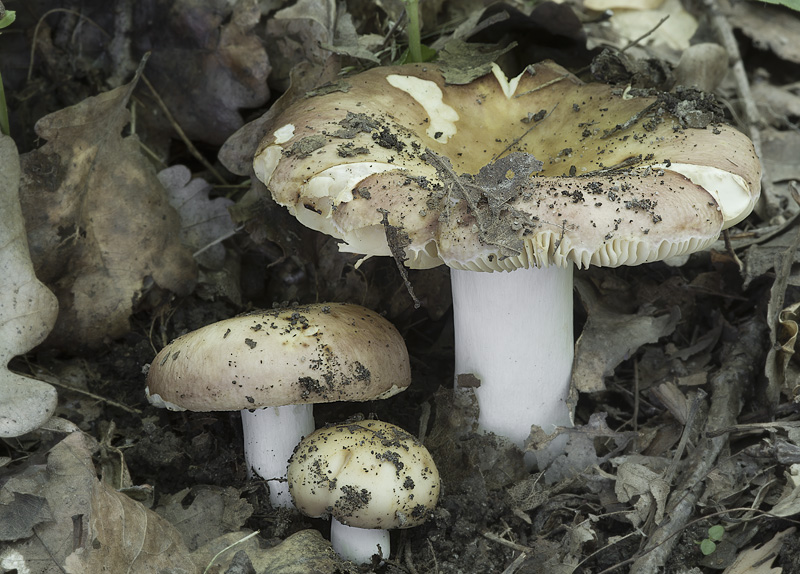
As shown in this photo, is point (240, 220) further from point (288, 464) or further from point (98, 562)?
point (98, 562)

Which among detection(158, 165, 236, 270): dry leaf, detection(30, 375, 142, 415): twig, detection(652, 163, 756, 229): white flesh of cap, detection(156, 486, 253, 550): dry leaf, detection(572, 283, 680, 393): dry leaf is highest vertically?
detection(652, 163, 756, 229): white flesh of cap

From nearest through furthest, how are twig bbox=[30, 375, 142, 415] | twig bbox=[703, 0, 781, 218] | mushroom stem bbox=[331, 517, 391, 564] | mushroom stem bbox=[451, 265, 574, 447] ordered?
mushroom stem bbox=[331, 517, 391, 564] < mushroom stem bbox=[451, 265, 574, 447] < twig bbox=[30, 375, 142, 415] < twig bbox=[703, 0, 781, 218]

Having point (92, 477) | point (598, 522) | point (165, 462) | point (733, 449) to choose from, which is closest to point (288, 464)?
point (165, 462)

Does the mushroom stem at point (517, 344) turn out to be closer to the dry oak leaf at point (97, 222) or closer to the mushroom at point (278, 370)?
the mushroom at point (278, 370)

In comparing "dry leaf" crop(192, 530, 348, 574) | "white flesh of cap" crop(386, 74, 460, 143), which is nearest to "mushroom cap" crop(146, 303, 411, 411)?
"dry leaf" crop(192, 530, 348, 574)

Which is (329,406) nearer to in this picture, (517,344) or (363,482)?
(363,482)

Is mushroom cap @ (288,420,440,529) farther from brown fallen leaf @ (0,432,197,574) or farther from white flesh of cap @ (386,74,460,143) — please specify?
white flesh of cap @ (386,74,460,143)

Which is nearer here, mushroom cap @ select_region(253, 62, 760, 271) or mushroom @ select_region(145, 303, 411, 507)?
mushroom cap @ select_region(253, 62, 760, 271)

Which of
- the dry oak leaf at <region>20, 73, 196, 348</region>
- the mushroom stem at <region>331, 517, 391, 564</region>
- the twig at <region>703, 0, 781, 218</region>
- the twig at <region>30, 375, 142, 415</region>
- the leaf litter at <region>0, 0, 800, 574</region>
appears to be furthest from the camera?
the twig at <region>703, 0, 781, 218</region>
